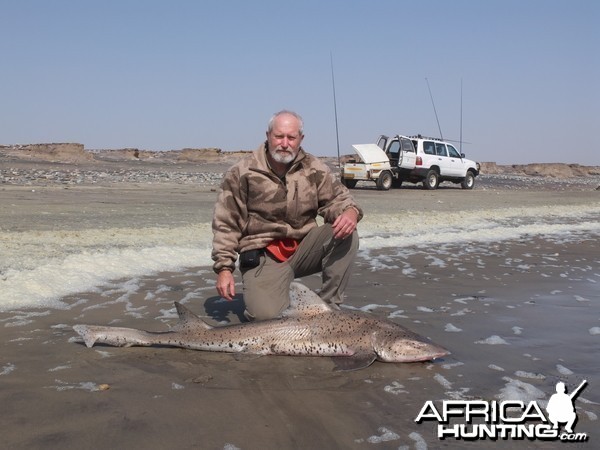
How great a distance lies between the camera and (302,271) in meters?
5.74

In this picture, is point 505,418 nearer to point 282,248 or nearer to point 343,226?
point 343,226

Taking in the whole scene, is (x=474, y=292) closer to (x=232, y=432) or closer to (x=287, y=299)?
(x=287, y=299)

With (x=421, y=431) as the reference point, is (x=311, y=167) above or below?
above

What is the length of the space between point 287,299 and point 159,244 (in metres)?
4.51

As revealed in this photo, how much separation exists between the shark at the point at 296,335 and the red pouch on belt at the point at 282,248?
0.92m

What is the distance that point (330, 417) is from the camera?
3471 millimetres

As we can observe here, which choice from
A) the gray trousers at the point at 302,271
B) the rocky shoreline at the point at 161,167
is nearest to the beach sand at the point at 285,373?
the gray trousers at the point at 302,271

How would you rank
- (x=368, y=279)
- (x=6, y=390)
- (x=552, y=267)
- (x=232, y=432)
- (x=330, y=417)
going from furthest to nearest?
(x=552, y=267), (x=368, y=279), (x=6, y=390), (x=330, y=417), (x=232, y=432)

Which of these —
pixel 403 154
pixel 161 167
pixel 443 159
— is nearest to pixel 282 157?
pixel 403 154

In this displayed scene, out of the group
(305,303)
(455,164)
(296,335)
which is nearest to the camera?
(296,335)

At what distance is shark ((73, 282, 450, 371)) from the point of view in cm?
454

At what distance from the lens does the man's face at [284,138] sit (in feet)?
17.3

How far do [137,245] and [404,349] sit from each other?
5.60 meters

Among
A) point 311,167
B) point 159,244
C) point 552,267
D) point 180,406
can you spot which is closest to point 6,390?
point 180,406
